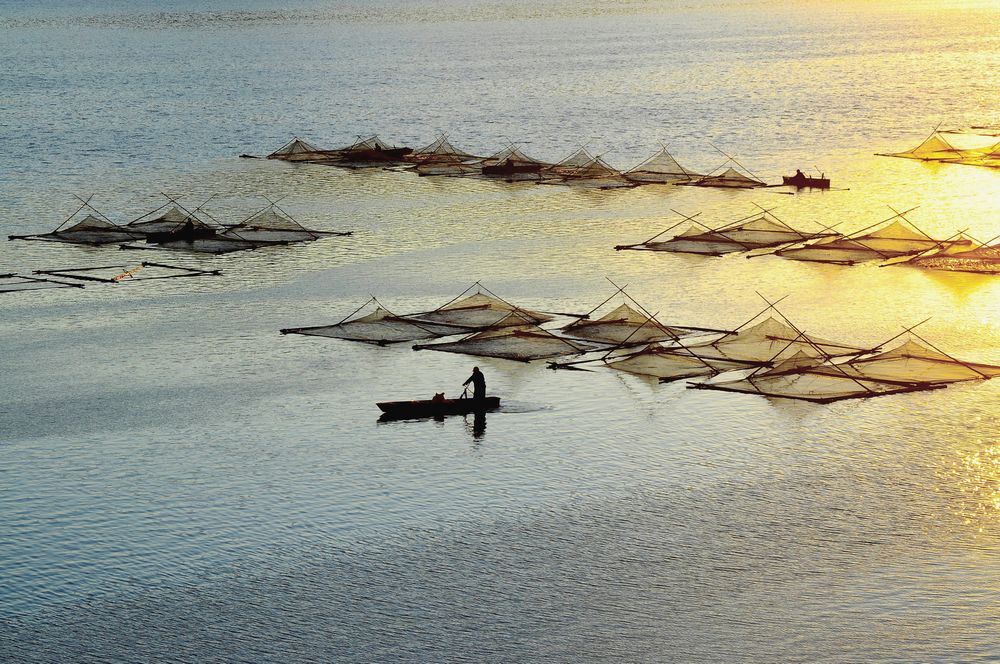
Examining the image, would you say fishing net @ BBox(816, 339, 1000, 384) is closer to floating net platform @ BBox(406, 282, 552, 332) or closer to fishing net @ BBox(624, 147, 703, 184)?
floating net platform @ BBox(406, 282, 552, 332)

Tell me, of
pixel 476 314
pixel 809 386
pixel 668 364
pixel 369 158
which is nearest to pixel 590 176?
pixel 369 158

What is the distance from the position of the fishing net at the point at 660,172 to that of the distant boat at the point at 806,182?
4.17m

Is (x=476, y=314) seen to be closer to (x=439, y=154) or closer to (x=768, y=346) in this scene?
(x=768, y=346)

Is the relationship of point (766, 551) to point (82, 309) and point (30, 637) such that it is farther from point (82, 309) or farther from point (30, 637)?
point (82, 309)

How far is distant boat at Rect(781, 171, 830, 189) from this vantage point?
174ft

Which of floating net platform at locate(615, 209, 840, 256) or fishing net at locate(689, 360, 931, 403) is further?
floating net platform at locate(615, 209, 840, 256)

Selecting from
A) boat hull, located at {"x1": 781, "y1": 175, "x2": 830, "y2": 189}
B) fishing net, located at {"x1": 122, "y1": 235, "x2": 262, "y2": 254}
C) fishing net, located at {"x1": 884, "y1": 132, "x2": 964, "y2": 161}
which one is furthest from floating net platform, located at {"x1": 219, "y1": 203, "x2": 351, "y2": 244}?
fishing net, located at {"x1": 884, "y1": 132, "x2": 964, "y2": 161}

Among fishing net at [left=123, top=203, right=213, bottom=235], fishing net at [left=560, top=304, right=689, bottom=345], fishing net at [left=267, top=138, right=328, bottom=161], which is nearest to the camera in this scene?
fishing net at [left=560, top=304, right=689, bottom=345]

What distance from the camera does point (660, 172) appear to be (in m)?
57.2

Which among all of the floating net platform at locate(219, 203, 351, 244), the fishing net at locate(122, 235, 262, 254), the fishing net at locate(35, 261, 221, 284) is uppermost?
the floating net platform at locate(219, 203, 351, 244)

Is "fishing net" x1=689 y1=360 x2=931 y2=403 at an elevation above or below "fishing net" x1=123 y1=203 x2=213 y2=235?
below

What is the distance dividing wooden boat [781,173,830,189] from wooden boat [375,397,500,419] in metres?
29.9

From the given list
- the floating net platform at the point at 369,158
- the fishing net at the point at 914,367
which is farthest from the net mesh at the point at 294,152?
the fishing net at the point at 914,367

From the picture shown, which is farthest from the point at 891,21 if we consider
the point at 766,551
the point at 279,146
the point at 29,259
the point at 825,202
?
the point at 766,551
